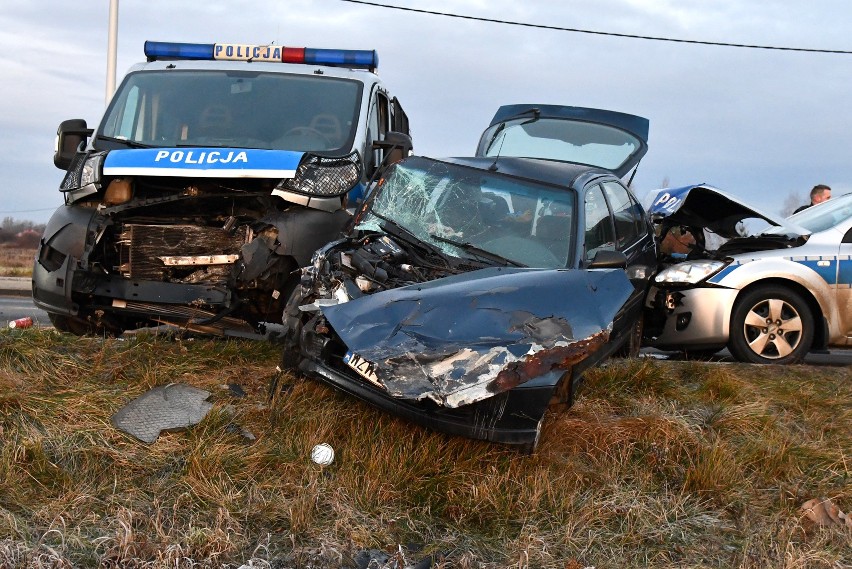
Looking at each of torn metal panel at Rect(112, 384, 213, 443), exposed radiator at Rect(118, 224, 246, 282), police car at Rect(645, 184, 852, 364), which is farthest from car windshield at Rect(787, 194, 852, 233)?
torn metal panel at Rect(112, 384, 213, 443)

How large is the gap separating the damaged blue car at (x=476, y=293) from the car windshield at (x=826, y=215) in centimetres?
169

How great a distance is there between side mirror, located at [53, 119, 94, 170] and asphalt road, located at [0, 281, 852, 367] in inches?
61.8

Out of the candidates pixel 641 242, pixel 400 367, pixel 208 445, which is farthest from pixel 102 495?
pixel 641 242

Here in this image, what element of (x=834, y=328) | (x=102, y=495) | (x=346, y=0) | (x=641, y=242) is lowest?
(x=102, y=495)

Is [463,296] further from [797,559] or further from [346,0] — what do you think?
[346,0]

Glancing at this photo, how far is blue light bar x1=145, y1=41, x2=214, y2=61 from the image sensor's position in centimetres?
824

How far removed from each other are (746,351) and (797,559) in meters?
3.70

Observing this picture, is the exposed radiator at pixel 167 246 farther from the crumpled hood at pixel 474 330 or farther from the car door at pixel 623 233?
the car door at pixel 623 233

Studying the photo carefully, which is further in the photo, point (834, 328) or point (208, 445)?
point (834, 328)

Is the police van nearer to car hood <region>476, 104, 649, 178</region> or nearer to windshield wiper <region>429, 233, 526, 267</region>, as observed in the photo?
windshield wiper <region>429, 233, 526, 267</region>

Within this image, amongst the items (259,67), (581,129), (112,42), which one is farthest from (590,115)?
(112,42)

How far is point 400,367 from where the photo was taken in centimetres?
410

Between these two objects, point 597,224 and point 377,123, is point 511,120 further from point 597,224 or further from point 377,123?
point 597,224

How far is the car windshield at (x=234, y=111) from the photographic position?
23.2 ft
